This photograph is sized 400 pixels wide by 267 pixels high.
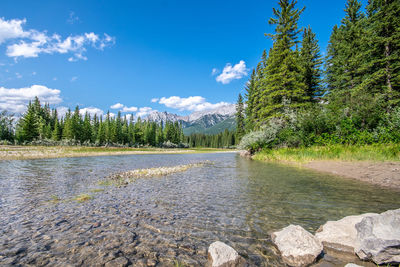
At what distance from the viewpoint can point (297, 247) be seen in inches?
144

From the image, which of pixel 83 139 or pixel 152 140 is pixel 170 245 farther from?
pixel 152 140

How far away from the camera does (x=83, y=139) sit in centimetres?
7638

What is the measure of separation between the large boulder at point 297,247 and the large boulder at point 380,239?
733 mm

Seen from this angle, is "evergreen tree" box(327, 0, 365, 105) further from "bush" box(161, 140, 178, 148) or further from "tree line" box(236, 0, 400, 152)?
"bush" box(161, 140, 178, 148)

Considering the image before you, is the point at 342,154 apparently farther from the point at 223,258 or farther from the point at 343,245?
the point at 223,258

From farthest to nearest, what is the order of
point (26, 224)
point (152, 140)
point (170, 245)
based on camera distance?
1. point (152, 140)
2. point (26, 224)
3. point (170, 245)

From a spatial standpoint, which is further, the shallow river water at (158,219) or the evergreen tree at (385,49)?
the evergreen tree at (385,49)

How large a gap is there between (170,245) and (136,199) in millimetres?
4132

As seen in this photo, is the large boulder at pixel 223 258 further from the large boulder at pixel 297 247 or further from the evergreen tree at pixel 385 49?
the evergreen tree at pixel 385 49

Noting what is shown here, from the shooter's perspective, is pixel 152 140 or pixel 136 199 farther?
pixel 152 140

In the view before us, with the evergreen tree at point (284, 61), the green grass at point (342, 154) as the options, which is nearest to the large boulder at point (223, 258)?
the green grass at point (342, 154)

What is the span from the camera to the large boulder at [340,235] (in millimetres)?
3867

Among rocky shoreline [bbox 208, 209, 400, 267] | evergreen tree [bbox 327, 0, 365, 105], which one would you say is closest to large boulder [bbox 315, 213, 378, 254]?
rocky shoreline [bbox 208, 209, 400, 267]

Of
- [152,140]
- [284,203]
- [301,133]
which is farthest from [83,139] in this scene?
[284,203]
